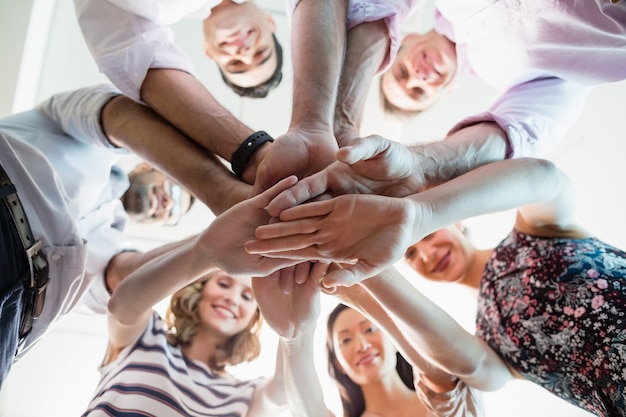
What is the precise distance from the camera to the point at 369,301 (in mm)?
1213

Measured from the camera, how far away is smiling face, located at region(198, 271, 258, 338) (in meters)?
1.70

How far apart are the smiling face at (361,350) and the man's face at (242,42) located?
2.94 feet

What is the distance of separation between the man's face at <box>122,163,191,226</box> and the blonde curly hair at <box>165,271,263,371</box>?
0.98 feet

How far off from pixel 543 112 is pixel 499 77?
144mm

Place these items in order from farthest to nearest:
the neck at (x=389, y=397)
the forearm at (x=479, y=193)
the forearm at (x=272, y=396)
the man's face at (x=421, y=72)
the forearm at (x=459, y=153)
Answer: the man's face at (x=421, y=72) < the neck at (x=389, y=397) < the forearm at (x=272, y=396) < the forearm at (x=459, y=153) < the forearm at (x=479, y=193)

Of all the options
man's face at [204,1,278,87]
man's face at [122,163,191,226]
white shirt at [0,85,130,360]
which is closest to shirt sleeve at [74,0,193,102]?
white shirt at [0,85,130,360]

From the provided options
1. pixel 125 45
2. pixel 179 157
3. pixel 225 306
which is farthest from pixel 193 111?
pixel 225 306

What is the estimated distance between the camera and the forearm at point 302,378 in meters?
1.15

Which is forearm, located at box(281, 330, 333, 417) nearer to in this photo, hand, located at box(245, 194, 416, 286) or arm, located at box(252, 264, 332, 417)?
arm, located at box(252, 264, 332, 417)

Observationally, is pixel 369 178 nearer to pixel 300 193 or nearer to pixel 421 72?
pixel 300 193

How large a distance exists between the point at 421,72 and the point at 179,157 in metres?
1.07

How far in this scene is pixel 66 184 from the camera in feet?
3.70

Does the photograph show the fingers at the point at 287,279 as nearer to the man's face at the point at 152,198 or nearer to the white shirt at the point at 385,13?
the white shirt at the point at 385,13

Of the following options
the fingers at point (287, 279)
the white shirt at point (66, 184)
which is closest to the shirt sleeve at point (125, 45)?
the white shirt at point (66, 184)
